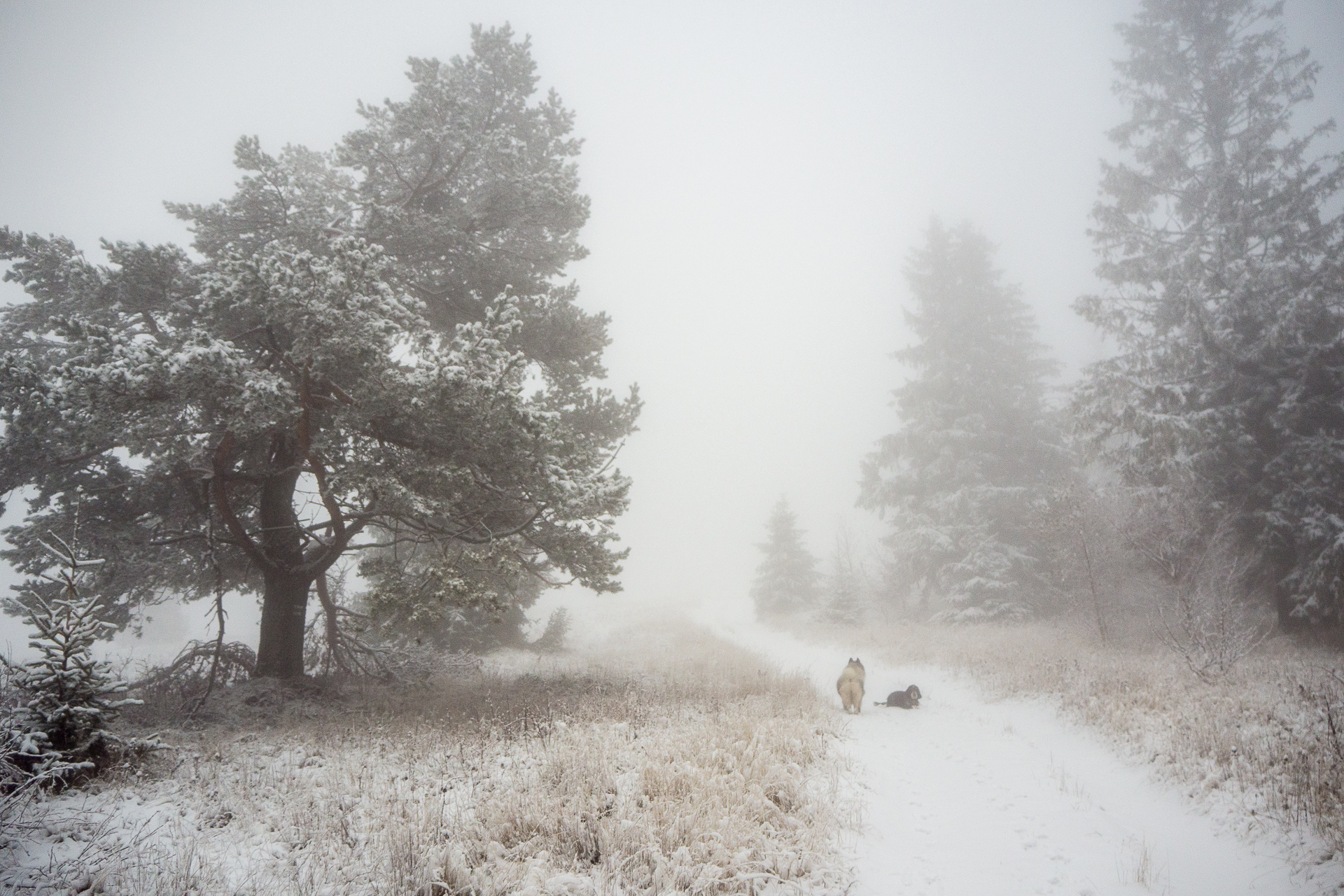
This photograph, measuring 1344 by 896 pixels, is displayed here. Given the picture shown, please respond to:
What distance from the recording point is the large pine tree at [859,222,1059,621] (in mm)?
20375

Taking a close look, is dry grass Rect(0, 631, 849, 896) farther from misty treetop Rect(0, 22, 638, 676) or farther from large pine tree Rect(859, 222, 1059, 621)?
large pine tree Rect(859, 222, 1059, 621)

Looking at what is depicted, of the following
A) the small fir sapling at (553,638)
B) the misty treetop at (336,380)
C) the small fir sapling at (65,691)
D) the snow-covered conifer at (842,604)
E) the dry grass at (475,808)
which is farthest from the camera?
the snow-covered conifer at (842,604)

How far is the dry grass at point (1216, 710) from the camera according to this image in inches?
203

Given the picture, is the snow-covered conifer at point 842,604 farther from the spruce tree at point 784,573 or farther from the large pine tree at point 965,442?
the spruce tree at point 784,573

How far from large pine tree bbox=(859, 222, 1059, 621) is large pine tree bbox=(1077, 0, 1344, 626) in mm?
6418

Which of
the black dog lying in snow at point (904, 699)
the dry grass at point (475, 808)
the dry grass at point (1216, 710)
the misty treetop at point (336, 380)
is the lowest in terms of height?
the black dog lying in snow at point (904, 699)

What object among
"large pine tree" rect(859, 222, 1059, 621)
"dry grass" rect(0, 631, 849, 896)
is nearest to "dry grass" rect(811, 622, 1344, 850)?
"dry grass" rect(0, 631, 849, 896)

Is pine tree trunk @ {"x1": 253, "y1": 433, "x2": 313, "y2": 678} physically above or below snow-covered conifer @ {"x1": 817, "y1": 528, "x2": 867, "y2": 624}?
above

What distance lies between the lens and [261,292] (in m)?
6.57

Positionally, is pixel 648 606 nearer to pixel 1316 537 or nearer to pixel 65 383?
pixel 1316 537

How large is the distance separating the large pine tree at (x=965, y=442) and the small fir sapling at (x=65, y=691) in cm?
2176

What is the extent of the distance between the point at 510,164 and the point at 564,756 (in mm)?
8974

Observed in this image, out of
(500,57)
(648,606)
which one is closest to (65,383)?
(500,57)

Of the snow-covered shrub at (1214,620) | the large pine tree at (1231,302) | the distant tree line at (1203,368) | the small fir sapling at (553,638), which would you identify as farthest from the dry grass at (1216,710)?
the small fir sapling at (553,638)
